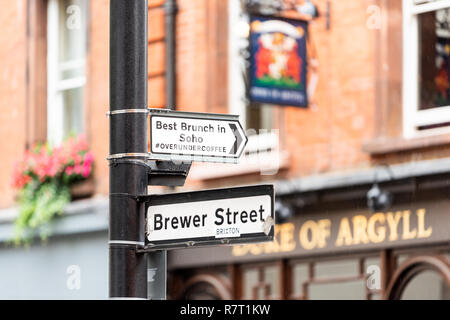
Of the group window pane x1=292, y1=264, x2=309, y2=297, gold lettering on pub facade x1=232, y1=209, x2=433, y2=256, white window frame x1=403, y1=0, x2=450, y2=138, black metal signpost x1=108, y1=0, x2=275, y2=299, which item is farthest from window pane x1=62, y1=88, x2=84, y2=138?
black metal signpost x1=108, y1=0, x2=275, y2=299

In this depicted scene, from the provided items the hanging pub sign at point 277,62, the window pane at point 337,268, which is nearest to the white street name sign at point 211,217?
the hanging pub sign at point 277,62

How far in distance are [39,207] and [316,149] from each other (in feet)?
15.7

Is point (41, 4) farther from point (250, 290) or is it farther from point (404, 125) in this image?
point (404, 125)

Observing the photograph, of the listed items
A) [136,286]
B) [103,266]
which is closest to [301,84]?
[103,266]

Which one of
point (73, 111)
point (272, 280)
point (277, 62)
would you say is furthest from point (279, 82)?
point (73, 111)

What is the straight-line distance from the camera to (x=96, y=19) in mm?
17156

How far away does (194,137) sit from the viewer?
256 inches

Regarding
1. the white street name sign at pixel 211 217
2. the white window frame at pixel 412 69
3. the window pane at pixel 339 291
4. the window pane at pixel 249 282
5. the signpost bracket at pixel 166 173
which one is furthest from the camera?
the window pane at pixel 249 282

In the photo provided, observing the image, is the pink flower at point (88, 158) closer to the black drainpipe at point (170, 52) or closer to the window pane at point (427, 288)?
the black drainpipe at point (170, 52)

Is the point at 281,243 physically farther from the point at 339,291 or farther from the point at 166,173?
the point at 166,173

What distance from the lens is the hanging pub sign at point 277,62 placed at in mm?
12844

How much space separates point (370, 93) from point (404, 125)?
501 mm

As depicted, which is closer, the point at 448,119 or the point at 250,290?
the point at 448,119

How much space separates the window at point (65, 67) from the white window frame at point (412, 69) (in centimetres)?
560
